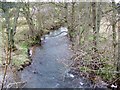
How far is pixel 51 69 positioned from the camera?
15836mm

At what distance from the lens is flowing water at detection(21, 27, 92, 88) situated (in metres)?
13.9

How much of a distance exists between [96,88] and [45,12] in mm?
11291

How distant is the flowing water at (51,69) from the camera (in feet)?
45.7

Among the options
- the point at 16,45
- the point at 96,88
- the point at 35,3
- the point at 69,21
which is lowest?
the point at 96,88

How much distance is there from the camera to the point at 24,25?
23703mm

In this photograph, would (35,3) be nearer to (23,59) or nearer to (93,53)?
(23,59)

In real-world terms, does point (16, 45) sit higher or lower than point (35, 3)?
lower

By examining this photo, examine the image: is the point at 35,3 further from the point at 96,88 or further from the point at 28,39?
the point at 96,88

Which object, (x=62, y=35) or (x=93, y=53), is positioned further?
(x=62, y=35)

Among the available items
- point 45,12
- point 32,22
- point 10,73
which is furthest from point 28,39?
point 10,73

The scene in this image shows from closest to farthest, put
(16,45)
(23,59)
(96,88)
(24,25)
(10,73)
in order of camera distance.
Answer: (96,88)
(10,73)
(23,59)
(16,45)
(24,25)

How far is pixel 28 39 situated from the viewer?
2134cm

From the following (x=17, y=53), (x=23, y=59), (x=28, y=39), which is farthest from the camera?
(x=28, y=39)

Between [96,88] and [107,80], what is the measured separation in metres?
0.80
